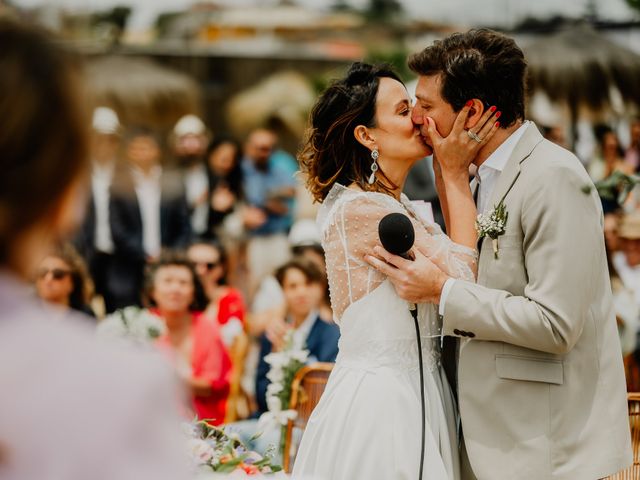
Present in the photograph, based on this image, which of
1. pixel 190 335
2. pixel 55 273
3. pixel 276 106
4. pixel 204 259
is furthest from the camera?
pixel 276 106

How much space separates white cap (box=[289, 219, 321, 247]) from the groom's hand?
4575 millimetres

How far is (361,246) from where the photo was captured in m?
3.31

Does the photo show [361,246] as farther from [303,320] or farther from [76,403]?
[303,320]

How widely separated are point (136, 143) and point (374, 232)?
253 inches

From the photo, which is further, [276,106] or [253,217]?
[276,106]

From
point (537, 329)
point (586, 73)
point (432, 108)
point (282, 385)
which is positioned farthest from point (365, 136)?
point (586, 73)

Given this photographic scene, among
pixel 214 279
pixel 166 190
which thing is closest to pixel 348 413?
pixel 214 279

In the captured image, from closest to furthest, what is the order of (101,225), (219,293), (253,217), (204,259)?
(219,293)
(204,259)
(101,225)
(253,217)

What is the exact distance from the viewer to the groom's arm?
116 inches

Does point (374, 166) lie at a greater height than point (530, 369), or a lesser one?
greater

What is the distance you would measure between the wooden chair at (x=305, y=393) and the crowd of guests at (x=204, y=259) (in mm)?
1345

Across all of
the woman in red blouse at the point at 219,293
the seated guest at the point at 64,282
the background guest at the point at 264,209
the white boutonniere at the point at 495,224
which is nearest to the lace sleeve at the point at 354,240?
the white boutonniere at the point at 495,224

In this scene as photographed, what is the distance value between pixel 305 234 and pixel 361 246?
4.98 meters

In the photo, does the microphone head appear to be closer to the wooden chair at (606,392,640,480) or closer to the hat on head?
the wooden chair at (606,392,640,480)
